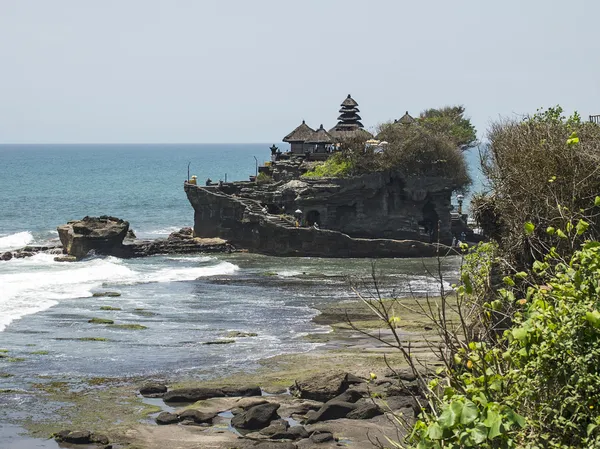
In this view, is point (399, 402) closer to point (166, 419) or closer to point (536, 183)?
point (166, 419)

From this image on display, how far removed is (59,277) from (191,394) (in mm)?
26500

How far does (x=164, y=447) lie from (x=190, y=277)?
29.5 meters

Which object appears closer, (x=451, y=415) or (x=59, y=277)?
(x=451, y=415)

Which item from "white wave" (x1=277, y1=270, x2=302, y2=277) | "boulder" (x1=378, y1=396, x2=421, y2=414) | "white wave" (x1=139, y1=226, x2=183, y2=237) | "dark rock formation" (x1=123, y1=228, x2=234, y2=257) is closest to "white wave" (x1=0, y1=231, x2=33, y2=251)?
"white wave" (x1=139, y1=226, x2=183, y2=237)

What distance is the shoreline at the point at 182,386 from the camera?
74.7ft

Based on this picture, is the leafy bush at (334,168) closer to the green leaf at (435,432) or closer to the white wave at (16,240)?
the white wave at (16,240)

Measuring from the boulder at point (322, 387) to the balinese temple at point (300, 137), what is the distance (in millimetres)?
47743

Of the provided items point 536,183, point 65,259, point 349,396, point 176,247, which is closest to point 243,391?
point 349,396

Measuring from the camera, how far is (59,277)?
50.2 metres

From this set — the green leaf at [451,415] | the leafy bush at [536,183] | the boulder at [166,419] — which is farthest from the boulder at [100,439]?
the green leaf at [451,415]

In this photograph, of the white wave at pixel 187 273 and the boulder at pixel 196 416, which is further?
Result: the white wave at pixel 187 273

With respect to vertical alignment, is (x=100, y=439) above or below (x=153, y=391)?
below

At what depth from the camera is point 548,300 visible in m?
11.2

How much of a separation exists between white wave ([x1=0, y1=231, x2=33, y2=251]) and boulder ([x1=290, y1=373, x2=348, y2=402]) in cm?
4775
